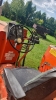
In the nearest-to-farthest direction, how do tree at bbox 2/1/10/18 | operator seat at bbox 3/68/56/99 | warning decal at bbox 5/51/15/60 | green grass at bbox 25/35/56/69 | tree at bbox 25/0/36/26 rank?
1. operator seat at bbox 3/68/56/99
2. warning decal at bbox 5/51/15/60
3. green grass at bbox 25/35/56/69
4. tree at bbox 2/1/10/18
5. tree at bbox 25/0/36/26

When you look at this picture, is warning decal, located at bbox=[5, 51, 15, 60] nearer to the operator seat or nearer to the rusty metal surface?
the operator seat

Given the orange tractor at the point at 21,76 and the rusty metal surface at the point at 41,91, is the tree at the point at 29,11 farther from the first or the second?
the rusty metal surface at the point at 41,91

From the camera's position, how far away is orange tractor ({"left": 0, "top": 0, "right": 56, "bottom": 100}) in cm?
184

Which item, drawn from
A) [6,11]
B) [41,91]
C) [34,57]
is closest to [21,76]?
[41,91]

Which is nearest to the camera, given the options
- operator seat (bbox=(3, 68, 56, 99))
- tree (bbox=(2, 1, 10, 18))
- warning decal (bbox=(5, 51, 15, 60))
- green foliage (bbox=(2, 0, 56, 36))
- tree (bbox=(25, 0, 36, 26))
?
operator seat (bbox=(3, 68, 56, 99))

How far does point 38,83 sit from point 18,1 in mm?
54280

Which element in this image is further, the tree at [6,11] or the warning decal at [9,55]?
the tree at [6,11]

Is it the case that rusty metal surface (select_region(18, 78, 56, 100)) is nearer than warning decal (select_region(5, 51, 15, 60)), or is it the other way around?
rusty metal surface (select_region(18, 78, 56, 100))

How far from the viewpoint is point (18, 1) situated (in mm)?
54531

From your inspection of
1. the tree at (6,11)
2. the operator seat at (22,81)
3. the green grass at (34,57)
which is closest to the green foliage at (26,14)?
the tree at (6,11)

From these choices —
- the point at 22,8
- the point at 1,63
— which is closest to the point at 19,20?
the point at 22,8

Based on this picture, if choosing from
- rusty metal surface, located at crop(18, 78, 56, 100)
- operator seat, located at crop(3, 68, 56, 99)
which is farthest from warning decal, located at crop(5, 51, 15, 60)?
rusty metal surface, located at crop(18, 78, 56, 100)

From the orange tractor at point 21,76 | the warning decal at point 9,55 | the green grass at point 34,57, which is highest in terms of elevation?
the orange tractor at point 21,76

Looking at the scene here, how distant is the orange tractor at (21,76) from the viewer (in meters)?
1.84
